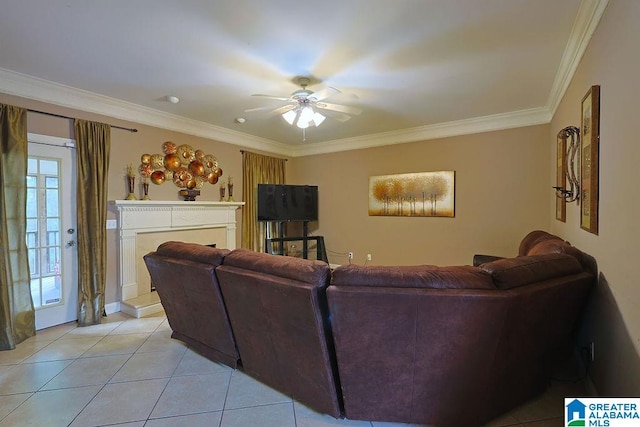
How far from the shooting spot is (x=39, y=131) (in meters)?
3.17

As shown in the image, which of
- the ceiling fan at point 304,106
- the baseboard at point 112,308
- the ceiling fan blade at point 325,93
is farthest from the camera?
the baseboard at point 112,308

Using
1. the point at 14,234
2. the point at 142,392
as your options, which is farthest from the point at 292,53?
the point at 14,234

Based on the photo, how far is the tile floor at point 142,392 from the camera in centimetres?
185

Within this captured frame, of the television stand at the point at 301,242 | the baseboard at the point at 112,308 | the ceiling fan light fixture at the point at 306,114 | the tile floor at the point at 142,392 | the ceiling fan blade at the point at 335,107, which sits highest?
the ceiling fan blade at the point at 335,107

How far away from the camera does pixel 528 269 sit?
1661 millimetres

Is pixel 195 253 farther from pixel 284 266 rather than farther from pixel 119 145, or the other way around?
pixel 119 145

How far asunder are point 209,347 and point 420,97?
3445 mm

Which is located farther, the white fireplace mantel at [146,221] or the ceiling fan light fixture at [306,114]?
the white fireplace mantel at [146,221]

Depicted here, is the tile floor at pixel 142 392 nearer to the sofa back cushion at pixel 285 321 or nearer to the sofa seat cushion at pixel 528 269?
the sofa back cushion at pixel 285 321

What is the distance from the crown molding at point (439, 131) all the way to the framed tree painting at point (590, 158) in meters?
2.01

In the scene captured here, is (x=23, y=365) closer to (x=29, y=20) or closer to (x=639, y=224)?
(x=29, y=20)
